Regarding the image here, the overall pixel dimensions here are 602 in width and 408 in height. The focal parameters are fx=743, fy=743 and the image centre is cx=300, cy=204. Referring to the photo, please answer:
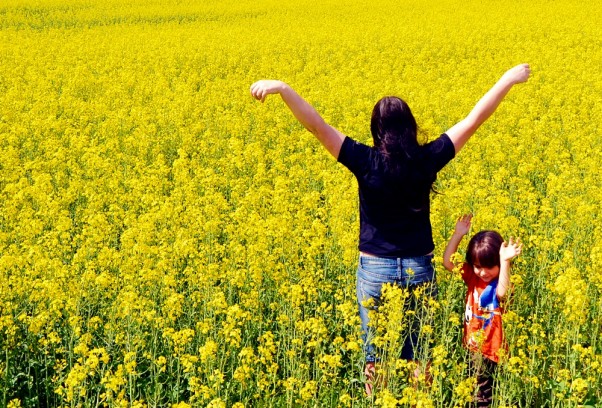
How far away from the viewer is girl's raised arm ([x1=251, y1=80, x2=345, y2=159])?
128 inches

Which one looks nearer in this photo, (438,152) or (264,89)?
(264,89)

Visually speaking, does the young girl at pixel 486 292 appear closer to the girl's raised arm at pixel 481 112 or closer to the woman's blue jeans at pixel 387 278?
the woman's blue jeans at pixel 387 278

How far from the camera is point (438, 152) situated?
11.7 ft

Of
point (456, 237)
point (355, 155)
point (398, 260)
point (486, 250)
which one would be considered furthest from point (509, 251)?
point (355, 155)

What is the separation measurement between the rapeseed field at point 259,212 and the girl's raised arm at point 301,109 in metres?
0.81

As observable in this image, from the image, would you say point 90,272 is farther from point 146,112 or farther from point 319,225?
point 146,112

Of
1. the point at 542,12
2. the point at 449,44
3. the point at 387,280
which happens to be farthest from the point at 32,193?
the point at 542,12

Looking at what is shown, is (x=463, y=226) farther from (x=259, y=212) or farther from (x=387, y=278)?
(x=259, y=212)

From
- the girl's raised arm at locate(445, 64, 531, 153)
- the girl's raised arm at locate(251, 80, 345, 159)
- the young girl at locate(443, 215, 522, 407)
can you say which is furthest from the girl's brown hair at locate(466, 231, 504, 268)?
the girl's raised arm at locate(251, 80, 345, 159)

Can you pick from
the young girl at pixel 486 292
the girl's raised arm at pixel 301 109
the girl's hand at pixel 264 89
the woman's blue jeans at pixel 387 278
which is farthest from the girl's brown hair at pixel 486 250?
the girl's hand at pixel 264 89

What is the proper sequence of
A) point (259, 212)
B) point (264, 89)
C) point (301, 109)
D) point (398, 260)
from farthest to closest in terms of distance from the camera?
point (259, 212)
point (398, 260)
point (301, 109)
point (264, 89)

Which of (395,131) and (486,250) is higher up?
(395,131)

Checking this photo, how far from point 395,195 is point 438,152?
0.29 meters

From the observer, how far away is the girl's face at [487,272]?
4105 mm
